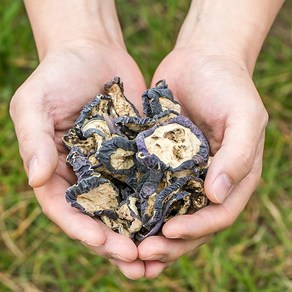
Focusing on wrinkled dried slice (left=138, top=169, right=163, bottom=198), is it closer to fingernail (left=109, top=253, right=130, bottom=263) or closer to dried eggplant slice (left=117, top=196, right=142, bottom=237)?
dried eggplant slice (left=117, top=196, right=142, bottom=237)

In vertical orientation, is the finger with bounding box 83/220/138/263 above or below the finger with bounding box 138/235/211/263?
above

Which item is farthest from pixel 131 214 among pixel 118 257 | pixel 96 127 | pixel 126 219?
pixel 96 127

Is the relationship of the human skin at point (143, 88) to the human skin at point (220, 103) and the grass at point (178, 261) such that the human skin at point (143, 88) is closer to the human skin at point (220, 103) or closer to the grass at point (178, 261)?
the human skin at point (220, 103)

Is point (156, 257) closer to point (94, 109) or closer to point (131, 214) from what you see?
point (131, 214)

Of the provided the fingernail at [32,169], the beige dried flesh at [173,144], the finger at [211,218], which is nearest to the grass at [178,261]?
the finger at [211,218]

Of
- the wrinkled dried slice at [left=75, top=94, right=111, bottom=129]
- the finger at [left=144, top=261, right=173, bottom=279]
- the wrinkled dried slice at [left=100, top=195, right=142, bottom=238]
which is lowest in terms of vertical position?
the finger at [left=144, top=261, right=173, bottom=279]

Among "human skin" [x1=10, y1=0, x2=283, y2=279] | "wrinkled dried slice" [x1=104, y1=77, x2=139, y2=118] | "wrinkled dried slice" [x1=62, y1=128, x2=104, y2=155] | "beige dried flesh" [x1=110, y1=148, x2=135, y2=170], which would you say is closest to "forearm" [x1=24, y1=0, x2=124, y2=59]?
"human skin" [x1=10, y1=0, x2=283, y2=279]
